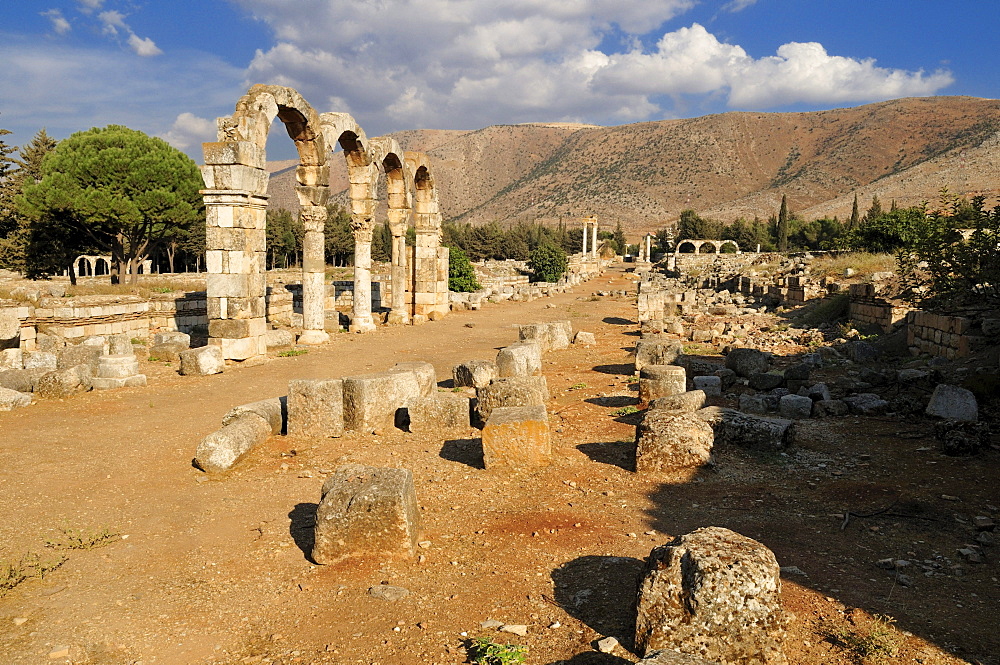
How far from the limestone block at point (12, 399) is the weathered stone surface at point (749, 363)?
38.2 feet

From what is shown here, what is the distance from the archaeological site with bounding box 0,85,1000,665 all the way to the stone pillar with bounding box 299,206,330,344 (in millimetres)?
1639

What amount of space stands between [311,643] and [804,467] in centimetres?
518

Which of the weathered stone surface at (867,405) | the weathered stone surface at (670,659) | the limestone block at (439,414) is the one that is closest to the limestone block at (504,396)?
the limestone block at (439,414)

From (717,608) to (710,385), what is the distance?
686 cm

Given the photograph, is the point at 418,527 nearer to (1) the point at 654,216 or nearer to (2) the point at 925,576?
(2) the point at 925,576

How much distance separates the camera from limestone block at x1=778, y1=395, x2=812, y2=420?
28.1 ft

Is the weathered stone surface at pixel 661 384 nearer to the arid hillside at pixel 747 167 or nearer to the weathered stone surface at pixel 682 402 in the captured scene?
the weathered stone surface at pixel 682 402

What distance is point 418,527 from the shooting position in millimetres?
5449

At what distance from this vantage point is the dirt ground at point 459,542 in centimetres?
387

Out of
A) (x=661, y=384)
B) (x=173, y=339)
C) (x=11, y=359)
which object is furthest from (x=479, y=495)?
(x=173, y=339)

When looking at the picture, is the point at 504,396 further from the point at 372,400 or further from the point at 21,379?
the point at 21,379

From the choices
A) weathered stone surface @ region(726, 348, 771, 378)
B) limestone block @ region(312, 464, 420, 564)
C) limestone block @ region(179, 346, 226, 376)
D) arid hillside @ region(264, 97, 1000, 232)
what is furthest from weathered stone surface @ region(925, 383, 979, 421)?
arid hillside @ region(264, 97, 1000, 232)

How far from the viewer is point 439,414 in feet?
27.3

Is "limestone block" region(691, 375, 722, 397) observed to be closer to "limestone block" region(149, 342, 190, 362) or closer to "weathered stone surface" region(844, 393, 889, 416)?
"weathered stone surface" region(844, 393, 889, 416)
